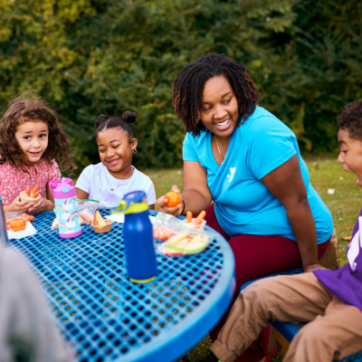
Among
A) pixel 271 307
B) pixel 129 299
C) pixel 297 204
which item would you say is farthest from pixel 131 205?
pixel 297 204

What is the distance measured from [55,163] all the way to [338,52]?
25.8 ft

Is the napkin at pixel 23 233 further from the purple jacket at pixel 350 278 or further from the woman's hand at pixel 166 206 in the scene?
the purple jacket at pixel 350 278

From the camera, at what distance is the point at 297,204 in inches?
72.2

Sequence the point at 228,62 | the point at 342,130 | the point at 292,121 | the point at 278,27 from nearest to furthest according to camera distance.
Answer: the point at 342,130
the point at 228,62
the point at 278,27
the point at 292,121

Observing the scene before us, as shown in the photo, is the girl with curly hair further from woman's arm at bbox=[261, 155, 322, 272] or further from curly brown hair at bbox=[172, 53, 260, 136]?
woman's arm at bbox=[261, 155, 322, 272]

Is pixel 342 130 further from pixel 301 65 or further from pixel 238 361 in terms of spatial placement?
pixel 301 65

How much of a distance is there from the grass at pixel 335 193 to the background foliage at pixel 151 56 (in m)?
1.54

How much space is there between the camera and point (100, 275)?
130 cm

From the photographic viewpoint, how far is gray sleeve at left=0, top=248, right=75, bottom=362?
564mm

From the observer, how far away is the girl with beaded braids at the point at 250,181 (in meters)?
1.84

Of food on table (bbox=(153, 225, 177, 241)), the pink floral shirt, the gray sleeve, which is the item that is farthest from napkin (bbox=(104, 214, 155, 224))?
the gray sleeve

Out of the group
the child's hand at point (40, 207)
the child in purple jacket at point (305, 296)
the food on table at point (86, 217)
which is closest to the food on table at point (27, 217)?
the child's hand at point (40, 207)

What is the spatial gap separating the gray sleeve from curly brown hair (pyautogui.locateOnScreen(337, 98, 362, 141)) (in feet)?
4.61

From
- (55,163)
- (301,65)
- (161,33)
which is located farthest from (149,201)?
(301,65)
